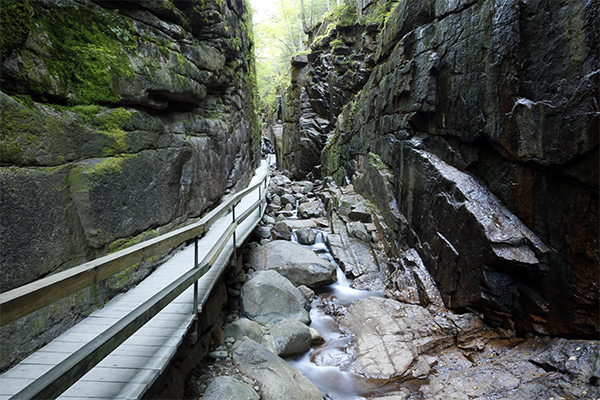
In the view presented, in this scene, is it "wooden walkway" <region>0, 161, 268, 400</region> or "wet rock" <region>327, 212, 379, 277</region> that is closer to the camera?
"wooden walkway" <region>0, 161, 268, 400</region>

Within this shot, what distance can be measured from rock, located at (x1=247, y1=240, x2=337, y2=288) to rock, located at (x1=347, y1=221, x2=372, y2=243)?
215 centimetres

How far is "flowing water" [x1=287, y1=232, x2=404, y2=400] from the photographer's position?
16.2 feet

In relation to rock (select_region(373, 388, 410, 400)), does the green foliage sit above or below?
above

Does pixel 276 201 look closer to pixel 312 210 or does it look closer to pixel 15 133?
pixel 312 210

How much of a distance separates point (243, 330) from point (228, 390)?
1.66 m

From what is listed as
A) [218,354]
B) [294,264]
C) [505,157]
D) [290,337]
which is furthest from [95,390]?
[505,157]

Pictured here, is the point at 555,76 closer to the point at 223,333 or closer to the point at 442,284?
the point at 442,284

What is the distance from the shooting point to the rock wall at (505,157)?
4312 mm

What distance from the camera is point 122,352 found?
320 centimetres

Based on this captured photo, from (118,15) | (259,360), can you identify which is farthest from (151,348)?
(118,15)

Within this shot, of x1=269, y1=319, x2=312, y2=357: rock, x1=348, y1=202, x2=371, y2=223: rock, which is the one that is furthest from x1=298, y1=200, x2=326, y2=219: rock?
x1=269, y1=319, x2=312, y2=357: rock

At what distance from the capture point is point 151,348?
3.27 meters

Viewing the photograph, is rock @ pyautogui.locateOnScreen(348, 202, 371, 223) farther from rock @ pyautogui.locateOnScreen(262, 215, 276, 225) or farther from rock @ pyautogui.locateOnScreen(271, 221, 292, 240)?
rock @ pyautogui.locateOnScreen(262, 215, 276, 225)

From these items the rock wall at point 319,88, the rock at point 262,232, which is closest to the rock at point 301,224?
the rock at point 262,232
